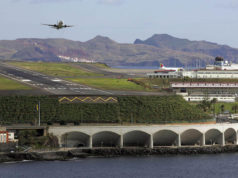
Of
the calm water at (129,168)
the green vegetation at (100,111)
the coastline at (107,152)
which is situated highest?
the green vegetation at (100,111)

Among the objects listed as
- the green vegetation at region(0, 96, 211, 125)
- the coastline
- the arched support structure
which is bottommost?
the coastline

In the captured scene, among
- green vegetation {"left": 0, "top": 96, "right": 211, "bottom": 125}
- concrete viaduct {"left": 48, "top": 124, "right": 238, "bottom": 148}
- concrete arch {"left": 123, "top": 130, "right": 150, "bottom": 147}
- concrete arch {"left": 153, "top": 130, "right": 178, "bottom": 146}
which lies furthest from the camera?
green vegetation {"left": 0, "top": 96, "right": 211, "bottom": 125}

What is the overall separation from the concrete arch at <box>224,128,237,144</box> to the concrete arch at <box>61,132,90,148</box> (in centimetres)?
3069

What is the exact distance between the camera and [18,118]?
140 metres

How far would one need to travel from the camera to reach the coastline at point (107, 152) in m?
123

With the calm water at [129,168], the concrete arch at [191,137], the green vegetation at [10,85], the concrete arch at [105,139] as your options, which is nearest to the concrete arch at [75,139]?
the concrete arch at [105,139]

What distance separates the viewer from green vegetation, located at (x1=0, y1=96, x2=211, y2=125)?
14075 centimetres

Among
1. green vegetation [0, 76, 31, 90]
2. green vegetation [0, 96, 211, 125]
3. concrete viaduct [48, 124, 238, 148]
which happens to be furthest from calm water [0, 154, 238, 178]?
green vegetation [0, 76, 31, 90]

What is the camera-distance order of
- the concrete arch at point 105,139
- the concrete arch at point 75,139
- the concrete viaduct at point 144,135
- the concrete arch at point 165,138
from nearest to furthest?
the concrete arch at point 75,139 → the concrete viaduct at point 144,135 → the concrete arch at point 105,139 → the concrete arch at point 165,138

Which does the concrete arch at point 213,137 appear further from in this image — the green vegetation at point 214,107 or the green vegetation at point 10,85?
the green vegetation at point 10,85

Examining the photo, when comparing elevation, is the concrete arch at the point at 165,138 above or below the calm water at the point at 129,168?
above

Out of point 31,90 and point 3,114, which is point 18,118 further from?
point 31,90

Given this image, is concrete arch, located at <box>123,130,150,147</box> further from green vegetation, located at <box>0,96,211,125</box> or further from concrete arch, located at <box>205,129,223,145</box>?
concrete arch, located at <box>205,129,223,145</box>

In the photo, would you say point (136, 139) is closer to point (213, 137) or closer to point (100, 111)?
point (100, 111)
